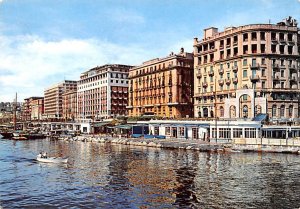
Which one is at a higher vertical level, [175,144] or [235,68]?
[235,68]

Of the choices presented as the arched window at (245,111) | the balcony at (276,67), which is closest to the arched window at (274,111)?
the arched window at (245,111)

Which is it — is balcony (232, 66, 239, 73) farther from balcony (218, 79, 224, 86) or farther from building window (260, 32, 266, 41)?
building window (260, 32, 266, 41)

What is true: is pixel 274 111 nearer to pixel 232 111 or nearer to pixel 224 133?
pixel 232 111

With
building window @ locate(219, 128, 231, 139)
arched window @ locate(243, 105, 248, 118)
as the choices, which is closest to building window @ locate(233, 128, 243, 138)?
building window @ locate(219, 128, 231, 139)

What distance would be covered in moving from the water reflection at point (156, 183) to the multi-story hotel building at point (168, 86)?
68.8m

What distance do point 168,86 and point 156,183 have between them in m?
97.9

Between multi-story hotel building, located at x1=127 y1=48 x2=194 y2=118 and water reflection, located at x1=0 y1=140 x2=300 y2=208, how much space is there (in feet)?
226

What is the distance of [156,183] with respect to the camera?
50.2 metres

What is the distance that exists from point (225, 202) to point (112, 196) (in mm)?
13921

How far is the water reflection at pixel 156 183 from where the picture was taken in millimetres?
40656

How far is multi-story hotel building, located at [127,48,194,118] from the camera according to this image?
144m

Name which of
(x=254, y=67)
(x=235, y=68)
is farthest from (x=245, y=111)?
(x=235, y=68)

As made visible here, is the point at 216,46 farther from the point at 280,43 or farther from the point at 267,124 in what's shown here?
the point at 267,124

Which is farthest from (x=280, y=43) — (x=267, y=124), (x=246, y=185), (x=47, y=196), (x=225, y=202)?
(x=47, y=196)
